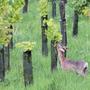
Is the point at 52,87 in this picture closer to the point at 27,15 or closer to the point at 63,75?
the point at 63,75

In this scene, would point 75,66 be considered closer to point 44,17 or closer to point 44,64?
point 44,64

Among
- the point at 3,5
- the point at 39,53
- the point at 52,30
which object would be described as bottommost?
the point at 39,53

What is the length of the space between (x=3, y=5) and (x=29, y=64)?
211cm

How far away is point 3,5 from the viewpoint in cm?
1289

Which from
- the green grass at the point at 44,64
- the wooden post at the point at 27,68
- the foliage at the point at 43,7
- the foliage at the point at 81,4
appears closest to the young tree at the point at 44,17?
the foliage at the point at 43,7

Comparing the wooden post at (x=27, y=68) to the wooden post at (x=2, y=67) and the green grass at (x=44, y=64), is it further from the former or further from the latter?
the wooden post at (x=2, y=67)

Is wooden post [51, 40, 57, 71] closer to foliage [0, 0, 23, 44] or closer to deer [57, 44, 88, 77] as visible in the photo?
deer [57, 44, 88, 77]

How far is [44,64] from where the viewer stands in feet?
56.6

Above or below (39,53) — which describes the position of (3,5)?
above

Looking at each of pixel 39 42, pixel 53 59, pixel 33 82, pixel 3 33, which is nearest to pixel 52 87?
pixel 33 82

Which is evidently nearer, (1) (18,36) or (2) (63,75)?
(2) (63,75)

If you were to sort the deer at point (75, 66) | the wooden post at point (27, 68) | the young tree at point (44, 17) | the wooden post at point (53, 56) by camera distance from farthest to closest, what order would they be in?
the young tree at point (44, 17) → the wooden post at point (53, 56) → the deer at point (75, 66) → the wooden post at point (27, 68)

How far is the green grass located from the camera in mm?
12992

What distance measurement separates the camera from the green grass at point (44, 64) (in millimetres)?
12992
